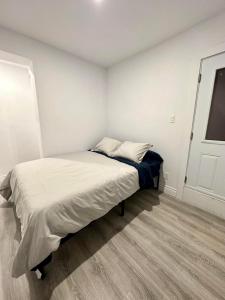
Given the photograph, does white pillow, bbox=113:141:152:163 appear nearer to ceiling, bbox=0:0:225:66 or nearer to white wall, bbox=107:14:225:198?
white wall, bbox=107:14:225:198

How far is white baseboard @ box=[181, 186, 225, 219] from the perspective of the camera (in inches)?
70.9

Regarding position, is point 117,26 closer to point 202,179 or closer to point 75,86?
point 75,86

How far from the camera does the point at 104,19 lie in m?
1.65

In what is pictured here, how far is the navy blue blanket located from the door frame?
0.38 m

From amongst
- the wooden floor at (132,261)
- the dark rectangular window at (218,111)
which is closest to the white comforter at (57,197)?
the wooden floor at (132,261)

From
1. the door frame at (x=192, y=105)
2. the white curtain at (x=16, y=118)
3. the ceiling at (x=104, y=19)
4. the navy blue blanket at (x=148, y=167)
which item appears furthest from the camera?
the white curtain at (x=16, y=118)

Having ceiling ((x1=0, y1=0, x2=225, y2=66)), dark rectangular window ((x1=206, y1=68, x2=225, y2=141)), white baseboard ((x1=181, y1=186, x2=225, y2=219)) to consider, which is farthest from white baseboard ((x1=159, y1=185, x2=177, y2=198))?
ceiling ((x1=0, y1=0, x2=225, y2=66))

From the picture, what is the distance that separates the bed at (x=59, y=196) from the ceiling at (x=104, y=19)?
6.04ft

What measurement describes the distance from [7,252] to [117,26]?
2.88m

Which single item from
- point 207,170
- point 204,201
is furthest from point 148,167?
point 204,201

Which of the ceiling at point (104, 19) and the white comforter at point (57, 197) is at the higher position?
the ceiling at point (104, 19)

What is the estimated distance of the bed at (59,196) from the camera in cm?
95

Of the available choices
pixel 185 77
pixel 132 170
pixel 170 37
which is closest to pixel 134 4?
pixel 170 37

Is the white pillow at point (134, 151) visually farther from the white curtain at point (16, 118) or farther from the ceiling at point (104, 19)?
the ceiling at point (104, 19)
